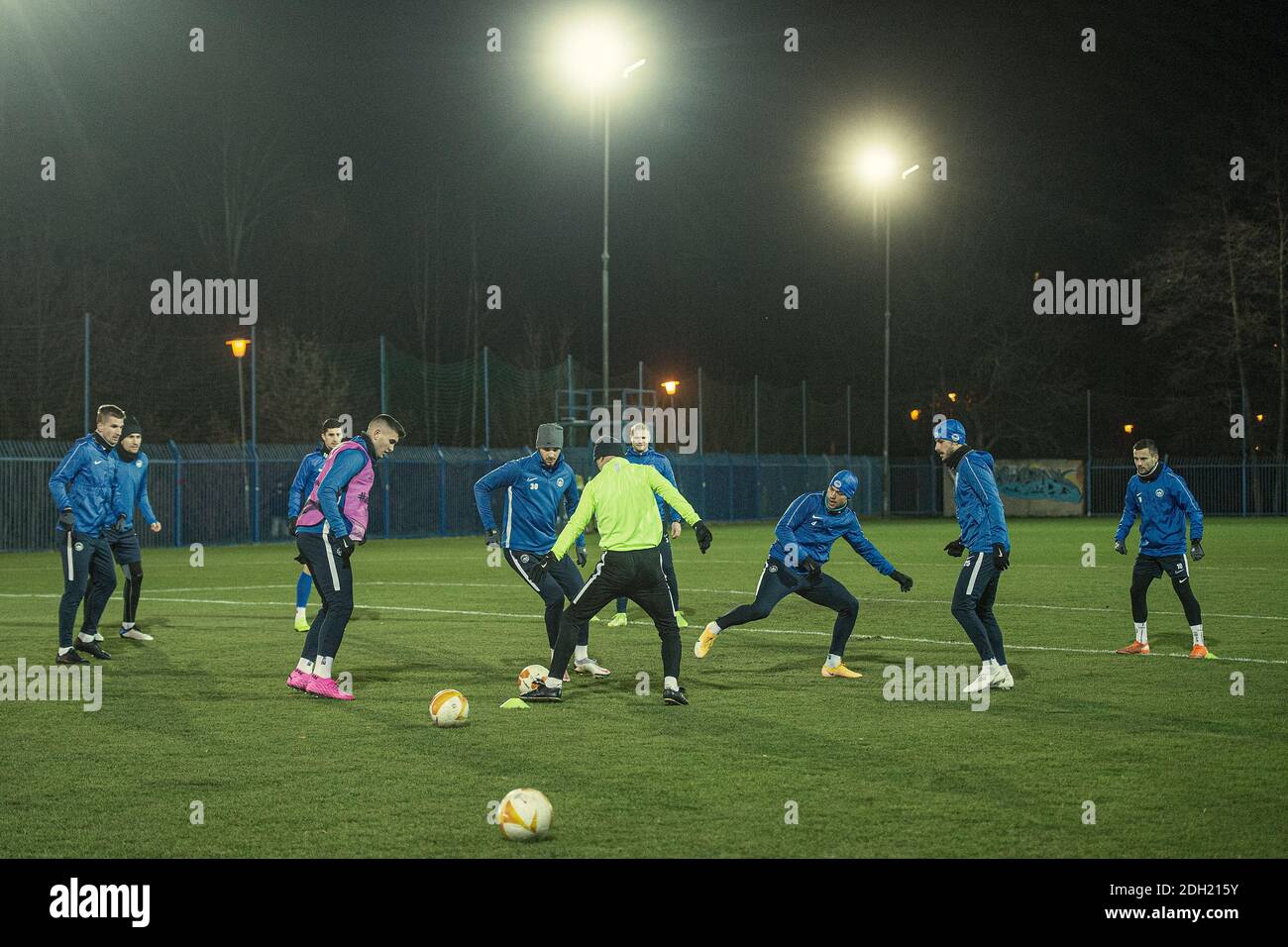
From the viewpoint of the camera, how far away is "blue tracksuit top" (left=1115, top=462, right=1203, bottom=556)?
13.5 meters

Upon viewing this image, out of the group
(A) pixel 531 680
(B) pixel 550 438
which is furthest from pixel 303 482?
(A) pixel 531 680

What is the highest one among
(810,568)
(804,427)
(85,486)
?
(804,427)

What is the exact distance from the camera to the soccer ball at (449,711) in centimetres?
946

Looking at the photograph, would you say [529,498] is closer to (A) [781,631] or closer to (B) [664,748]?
(B) [664,748]

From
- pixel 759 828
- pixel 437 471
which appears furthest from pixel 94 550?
pixel 437 471

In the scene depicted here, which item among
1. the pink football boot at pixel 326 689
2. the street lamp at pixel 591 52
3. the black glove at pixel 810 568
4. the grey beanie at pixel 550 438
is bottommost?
the pink football boot at pixel 326 689

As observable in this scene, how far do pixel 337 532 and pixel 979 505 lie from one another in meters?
4.98

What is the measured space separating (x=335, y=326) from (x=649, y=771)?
5049cm

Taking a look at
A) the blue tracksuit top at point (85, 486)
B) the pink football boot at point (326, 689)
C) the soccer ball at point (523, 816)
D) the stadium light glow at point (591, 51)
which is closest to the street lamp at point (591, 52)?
the stadium light glow at point (591, 51)

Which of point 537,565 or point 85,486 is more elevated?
point 85,486

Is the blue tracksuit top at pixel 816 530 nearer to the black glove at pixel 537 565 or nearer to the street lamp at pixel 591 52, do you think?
the black glove at pixel 537 565

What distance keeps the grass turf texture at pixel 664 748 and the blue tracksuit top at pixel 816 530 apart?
1.04m

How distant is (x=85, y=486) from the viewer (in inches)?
515

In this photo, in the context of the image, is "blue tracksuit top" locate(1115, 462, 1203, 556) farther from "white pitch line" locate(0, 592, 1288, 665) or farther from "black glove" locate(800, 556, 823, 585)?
"black glove" locate(800, 556, 823, 585)
